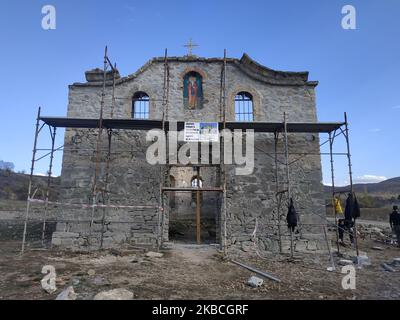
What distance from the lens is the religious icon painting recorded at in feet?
38.4

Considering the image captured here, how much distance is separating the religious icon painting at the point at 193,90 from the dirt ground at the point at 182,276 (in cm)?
562

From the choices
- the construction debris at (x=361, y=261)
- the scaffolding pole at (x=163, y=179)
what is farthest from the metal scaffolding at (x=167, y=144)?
the construction debris at (x=361, y=261)

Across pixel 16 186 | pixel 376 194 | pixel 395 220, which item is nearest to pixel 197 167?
pixel 395 220

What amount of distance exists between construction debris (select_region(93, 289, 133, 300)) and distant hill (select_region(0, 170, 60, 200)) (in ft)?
81.8

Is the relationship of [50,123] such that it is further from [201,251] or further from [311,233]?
[311,233]

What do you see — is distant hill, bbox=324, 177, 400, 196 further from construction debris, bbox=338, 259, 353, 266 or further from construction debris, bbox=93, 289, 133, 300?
construction debris, bbox=93, 289, 133, 300

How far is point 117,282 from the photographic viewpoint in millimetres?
6266

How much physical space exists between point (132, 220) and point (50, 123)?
4582 millimetres

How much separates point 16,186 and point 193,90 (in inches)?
1135

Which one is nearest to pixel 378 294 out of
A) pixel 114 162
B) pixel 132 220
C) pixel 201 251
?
pixel 201 251

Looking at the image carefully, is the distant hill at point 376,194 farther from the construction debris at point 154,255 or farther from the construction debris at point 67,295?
the construction debris at point 67,295

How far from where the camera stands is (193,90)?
1184 cm

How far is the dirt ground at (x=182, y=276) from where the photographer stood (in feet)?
19.1

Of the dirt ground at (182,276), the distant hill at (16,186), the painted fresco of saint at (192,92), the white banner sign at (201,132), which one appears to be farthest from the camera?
the distant hill at (16,186)
